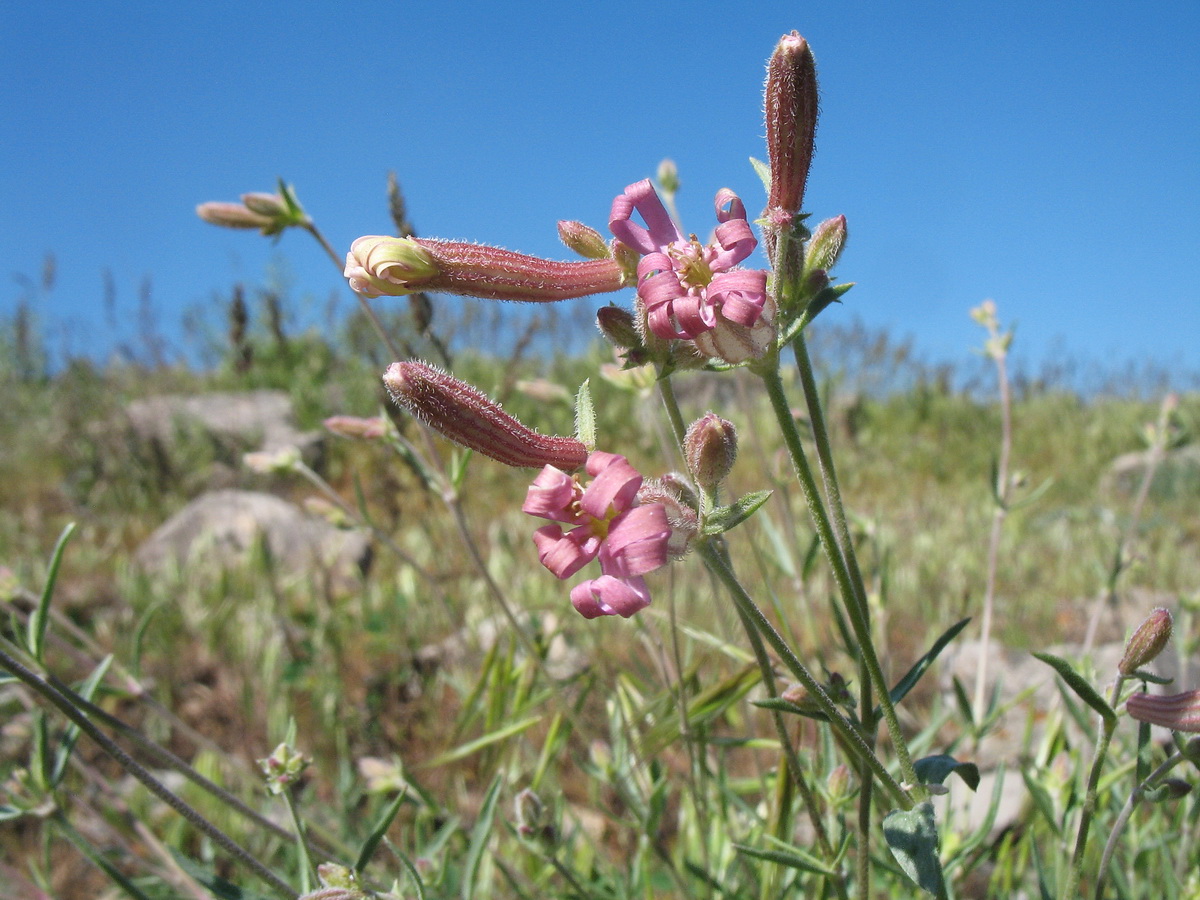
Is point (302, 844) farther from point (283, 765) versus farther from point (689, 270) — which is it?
point (689, 270)

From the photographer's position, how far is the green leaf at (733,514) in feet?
3.04

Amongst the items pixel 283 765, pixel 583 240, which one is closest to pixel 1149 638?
pixel 583 240

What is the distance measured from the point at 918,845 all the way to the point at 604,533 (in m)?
0.54

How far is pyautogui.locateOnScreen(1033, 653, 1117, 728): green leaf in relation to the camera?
1.04m

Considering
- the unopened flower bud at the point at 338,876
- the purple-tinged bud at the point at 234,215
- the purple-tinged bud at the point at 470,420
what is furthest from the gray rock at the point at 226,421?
the purple-tinged bud at the point at 470,420

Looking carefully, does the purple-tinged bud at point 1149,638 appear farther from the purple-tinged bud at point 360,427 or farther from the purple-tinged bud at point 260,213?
the purple-tinged bud at point 260,213

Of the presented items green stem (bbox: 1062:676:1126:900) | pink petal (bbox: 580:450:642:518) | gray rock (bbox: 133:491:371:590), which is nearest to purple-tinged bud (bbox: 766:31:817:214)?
pink petal (bbox: 580:450:642:518)

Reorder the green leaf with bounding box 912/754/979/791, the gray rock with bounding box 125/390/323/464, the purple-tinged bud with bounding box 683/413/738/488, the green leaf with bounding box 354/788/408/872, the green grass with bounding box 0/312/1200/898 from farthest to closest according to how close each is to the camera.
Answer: the gray rock with bounding box 125/390/323/464, the green grass with bounding box 0/312/1200/898, the green leaf with bounding box 354/788/408/872, the green leaf with bounding box 912/754/979/791, the purple-tinged bud with bounding box 683/413/738/488

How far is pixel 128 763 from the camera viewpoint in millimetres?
1271

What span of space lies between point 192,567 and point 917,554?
486 cm

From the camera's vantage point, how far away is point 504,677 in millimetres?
2197

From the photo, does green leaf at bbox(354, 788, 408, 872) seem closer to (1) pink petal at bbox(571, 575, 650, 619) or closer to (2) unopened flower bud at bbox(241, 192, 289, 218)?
(1) pink petal at bbox(571, 575, 650, 619)

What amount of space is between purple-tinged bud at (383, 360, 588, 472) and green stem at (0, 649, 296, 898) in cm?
77

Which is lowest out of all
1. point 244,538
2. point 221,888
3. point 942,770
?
point 244,538
